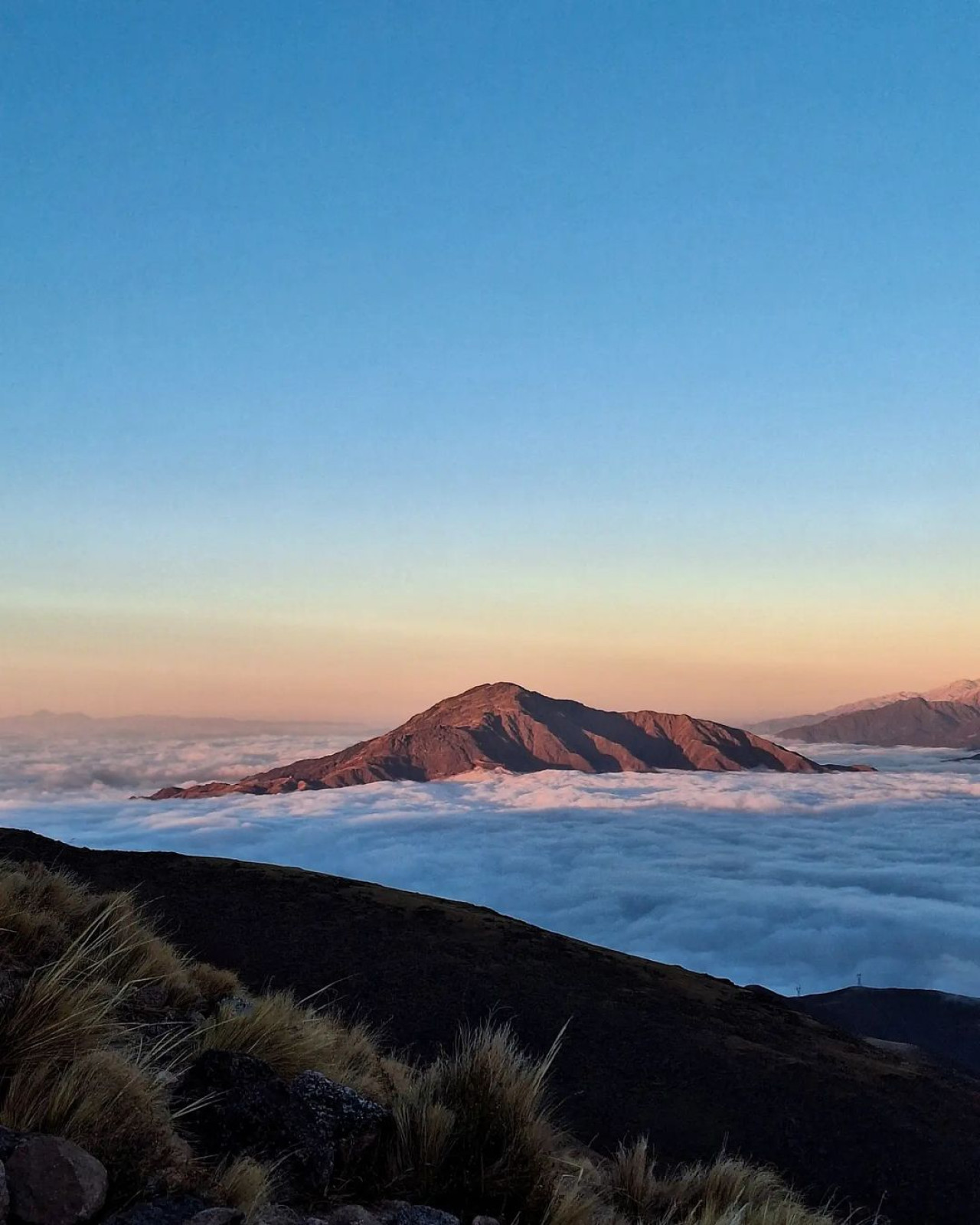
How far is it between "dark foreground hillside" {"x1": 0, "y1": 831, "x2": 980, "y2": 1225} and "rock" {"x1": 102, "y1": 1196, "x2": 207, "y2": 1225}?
414 inches

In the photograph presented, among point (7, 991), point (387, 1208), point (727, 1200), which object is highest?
point (7, 991)

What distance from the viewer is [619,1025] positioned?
81.5 ft

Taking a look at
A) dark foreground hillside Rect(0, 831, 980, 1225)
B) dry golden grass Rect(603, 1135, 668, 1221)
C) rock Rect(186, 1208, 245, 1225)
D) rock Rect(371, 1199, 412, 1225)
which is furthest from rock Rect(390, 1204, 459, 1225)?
dark foreground hillside Rect(0, 831, 980, 1225)

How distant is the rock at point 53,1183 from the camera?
3.29 meters

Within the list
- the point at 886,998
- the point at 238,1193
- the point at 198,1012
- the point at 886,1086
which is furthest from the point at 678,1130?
the point at 886,998

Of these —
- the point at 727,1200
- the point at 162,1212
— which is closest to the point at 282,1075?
the point at 162,1212

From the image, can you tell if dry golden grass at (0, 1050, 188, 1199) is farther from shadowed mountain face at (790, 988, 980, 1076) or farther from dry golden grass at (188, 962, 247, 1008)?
shadowed mountain face at (790, 988, 980, 1076)

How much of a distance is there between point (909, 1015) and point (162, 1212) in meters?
132

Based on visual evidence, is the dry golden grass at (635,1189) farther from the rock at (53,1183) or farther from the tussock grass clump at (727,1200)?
the rock at (53,1183)

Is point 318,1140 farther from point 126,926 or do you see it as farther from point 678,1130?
point 678,1130

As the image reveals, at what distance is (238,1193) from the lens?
3.86 m

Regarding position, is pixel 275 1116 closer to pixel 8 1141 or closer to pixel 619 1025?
pixel 8 1141

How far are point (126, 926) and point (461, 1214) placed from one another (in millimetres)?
4750

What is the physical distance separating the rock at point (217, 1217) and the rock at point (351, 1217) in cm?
59
